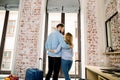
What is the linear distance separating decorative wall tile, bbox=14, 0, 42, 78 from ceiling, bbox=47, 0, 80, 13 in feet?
1.36

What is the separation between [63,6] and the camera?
155 inches

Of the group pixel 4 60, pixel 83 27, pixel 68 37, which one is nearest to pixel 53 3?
pixel 83 27

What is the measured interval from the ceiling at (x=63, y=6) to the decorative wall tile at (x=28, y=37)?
1.36 feet

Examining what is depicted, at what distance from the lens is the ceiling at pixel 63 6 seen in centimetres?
393

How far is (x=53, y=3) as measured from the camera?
13.2 ft

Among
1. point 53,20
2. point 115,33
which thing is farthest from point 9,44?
point 115,33

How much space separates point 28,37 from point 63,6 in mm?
1446

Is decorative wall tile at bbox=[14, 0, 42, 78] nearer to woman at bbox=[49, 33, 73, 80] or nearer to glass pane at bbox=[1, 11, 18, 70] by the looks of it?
glass pane at bbox=[1, 11, 18, 70]

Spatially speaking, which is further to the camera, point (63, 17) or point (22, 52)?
point (63, 17)

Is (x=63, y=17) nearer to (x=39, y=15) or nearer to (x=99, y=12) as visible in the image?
(x=39, y=15)

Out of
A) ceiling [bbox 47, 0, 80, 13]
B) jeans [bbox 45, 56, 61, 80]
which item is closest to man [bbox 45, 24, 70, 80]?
jeans [bbox 45, 56, 61, 80]

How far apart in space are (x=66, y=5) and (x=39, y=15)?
3.07ft

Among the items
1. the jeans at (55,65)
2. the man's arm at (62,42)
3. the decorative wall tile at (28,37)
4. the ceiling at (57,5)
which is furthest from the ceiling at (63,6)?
the jeans at (55,65)

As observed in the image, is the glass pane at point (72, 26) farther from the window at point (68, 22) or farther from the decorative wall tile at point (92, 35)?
the decorative wall tile at point (92, 35)
